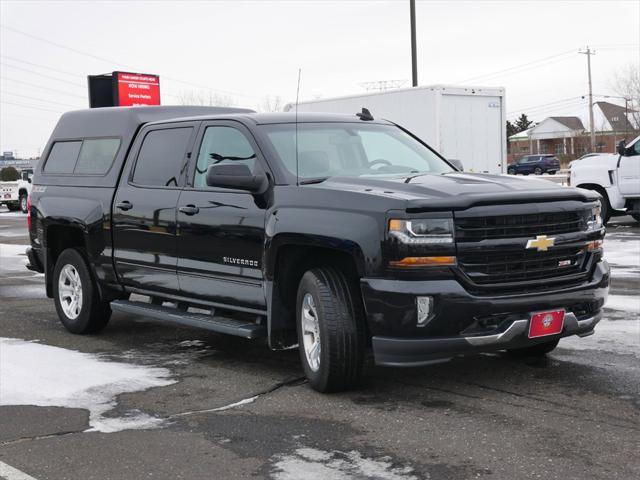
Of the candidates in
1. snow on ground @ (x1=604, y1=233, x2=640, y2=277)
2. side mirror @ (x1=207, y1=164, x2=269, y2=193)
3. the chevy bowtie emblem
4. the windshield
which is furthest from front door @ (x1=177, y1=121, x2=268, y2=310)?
snow on ground @ (x1=604, y1=233, x2=640, y2=277)

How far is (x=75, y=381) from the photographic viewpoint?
6.56m

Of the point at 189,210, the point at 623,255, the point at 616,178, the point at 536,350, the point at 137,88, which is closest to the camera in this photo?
the point at 536,350

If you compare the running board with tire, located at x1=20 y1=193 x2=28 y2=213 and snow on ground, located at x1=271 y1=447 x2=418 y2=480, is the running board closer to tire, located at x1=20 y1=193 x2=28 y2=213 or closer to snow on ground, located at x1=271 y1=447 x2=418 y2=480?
snow on ground, located at x1=271 y1=447 x2=418 y2=480

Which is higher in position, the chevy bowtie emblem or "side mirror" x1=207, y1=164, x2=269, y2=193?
"side mirror" x1=207, y1=164, x2=269, y2=193

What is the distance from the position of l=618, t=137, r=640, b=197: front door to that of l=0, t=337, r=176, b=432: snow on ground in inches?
537

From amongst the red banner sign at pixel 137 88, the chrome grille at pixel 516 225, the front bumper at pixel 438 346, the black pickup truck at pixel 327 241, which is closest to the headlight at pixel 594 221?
the black pickup truck at pixel 327 241

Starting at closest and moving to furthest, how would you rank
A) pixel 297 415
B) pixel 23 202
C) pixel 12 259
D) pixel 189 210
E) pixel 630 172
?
pixel 297 415 < pixel 189 210 < pixel 12 259 < pixel 630 172 < pixel 23 202

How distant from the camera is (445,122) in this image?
20.5 metres

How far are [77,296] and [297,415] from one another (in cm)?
364

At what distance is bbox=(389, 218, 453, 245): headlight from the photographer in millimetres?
5383

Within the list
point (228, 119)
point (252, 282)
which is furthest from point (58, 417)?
point (228, 119)

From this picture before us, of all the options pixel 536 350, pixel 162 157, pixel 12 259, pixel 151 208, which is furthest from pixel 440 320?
pixel 12 259

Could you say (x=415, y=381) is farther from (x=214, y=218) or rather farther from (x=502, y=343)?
(x=214, y=218)

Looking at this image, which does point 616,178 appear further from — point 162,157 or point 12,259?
point 162,157
